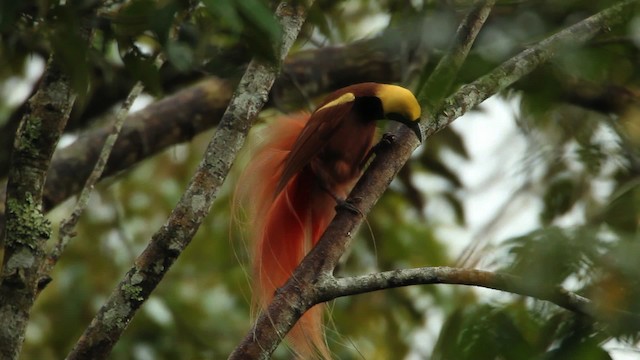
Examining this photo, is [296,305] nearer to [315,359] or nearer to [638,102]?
[315,359]

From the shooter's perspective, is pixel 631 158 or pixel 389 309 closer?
pixel 631 158

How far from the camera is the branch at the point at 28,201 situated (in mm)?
2334

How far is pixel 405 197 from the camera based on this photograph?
4555mm

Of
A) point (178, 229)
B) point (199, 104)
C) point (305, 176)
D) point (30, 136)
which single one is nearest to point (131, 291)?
point (178, 229)

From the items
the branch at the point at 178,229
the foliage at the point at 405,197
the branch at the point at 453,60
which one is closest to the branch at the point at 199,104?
the foliage at the point at 405,197

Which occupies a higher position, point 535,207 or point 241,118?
point 535,207

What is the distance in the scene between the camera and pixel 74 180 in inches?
154

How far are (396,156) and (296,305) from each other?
24.8 inches

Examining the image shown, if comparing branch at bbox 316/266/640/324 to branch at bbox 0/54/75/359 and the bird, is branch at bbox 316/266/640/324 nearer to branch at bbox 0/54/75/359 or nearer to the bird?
the bird

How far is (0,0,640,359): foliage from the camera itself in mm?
1681

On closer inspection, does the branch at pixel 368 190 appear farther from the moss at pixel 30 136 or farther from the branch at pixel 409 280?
the moss at pixel 30 136

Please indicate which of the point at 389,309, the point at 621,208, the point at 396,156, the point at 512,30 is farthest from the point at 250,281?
the point at 389,309

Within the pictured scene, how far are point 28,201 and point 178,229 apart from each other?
1.20 ft

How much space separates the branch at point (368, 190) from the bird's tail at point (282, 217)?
16.7 inches
